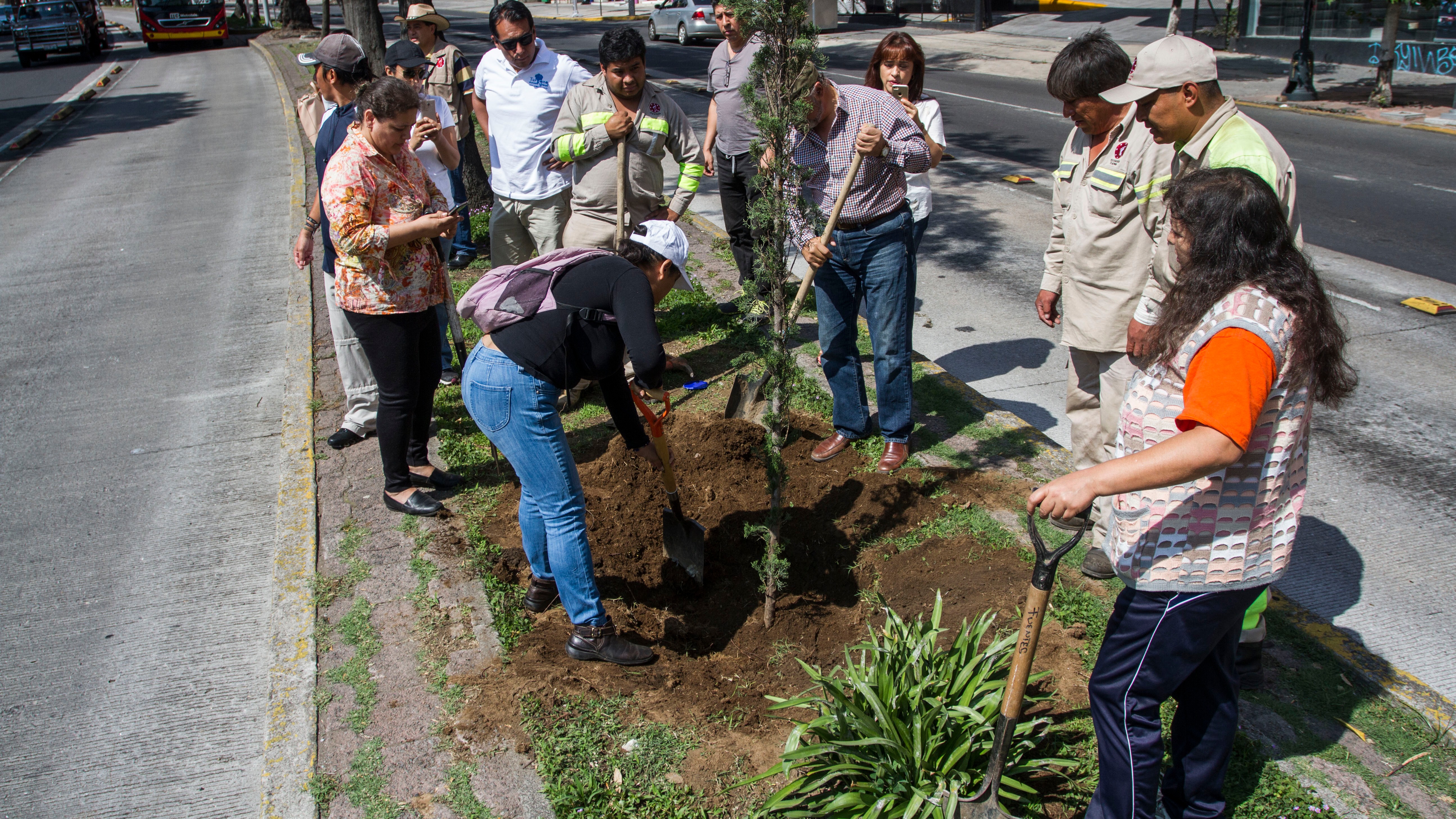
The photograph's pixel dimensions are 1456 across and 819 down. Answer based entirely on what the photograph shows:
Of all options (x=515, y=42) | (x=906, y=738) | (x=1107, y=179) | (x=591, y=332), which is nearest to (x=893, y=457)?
(x=1107, y=179)

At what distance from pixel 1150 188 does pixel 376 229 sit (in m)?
→ 3.08

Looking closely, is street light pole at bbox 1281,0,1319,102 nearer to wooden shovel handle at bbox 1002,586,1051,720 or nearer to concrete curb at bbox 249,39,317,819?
concrete curb at bbox 249,39,317,819

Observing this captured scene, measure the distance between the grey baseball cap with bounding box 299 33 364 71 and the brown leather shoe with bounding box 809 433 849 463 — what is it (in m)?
2.96

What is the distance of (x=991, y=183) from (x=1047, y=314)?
7.06m

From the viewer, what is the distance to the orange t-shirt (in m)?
2.00

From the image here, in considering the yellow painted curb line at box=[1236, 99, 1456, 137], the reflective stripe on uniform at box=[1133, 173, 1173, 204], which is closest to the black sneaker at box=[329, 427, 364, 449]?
the reflective stripe on uniform at box=[1133, 173, 1173, 204]

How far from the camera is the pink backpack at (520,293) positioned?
3160mm

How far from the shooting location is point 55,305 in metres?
7.64

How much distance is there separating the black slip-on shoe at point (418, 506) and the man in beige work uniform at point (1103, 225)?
2.89 meters

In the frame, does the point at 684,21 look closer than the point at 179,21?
Yes

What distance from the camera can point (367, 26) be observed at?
9.77m

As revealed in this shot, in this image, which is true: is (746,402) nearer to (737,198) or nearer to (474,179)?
(737,198)

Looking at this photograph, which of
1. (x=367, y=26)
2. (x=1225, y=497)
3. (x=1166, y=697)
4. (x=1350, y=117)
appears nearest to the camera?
(x=1225, y=497)

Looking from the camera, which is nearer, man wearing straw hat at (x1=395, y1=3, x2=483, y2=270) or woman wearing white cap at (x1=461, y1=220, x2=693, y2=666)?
woman wearing white cap at (x1=461, y1=220, x2=693, y2=666)
